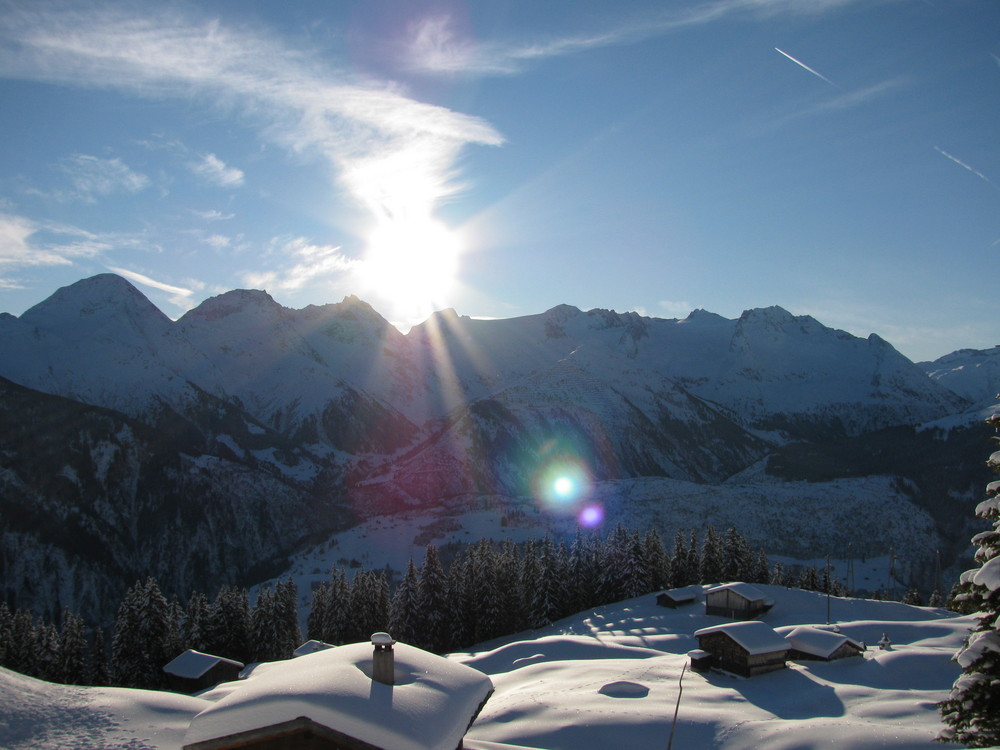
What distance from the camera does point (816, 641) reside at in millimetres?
46906

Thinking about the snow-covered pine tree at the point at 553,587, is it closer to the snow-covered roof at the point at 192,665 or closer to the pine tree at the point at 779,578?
the pine tree at the point at 779,578

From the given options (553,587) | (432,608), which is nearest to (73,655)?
(432,608)

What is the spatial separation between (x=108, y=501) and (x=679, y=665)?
506 feet

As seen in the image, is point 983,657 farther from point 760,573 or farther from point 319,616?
point 760,573

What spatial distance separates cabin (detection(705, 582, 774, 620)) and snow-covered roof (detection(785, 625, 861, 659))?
14.9 meters

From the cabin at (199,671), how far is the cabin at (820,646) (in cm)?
3875

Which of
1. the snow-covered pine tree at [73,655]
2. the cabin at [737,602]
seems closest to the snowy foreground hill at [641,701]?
the cabin at [737,602]

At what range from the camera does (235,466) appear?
190 meters

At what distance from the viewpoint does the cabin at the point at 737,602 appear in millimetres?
63781

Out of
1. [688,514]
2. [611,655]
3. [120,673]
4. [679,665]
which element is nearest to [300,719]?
[679,665]

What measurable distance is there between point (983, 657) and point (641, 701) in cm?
2418

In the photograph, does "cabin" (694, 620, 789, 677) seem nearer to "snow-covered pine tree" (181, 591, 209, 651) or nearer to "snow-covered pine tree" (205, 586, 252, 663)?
"snow-covered pine tree" (205, 586, 252, 663)

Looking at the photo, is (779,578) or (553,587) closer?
(553,587)

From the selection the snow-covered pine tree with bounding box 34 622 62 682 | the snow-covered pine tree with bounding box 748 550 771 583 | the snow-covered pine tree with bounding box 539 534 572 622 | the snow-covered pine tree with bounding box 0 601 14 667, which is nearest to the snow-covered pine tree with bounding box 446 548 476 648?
the snow-covered pine tree with bounding box 539 534 572 622
